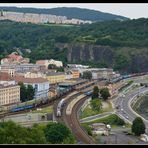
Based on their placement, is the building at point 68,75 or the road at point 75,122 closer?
the road at point 75,122

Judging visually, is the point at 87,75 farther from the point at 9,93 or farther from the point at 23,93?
the point at 9,93

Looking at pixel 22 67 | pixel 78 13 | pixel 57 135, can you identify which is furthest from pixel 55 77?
pixel 78 13

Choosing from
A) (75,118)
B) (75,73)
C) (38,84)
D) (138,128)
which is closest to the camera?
(138,128)

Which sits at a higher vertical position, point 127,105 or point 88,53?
point 88,53

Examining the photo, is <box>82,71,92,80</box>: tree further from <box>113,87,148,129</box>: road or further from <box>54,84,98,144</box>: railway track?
<box>54,84,98,144</box>: railway track

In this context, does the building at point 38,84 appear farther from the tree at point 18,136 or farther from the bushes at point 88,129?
the tree at point 18,136

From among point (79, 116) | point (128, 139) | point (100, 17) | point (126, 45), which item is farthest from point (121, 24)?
point (100, 17)

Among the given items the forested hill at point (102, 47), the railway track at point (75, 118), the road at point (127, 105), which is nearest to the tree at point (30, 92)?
the railway track at point (75, 118)

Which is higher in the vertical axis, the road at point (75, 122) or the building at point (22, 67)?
the building at point (22, 67)

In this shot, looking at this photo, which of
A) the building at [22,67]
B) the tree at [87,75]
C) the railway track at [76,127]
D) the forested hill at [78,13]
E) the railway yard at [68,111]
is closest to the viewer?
the railway track at [76,127]
